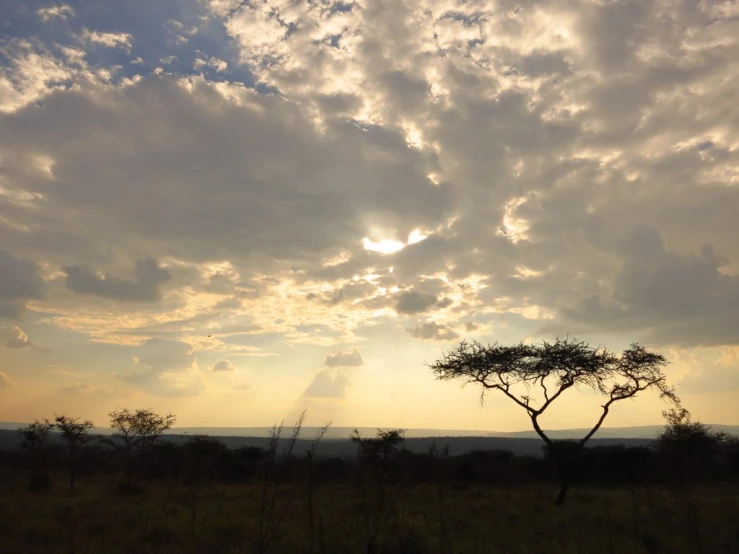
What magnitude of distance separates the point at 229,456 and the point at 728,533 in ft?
175

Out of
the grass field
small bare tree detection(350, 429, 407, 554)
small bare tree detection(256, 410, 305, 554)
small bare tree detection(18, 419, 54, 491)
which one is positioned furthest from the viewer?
small bare tree detection(18, 419, 54, 491)

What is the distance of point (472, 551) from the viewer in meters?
11.3

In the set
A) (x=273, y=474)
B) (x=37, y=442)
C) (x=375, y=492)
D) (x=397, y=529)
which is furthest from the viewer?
(x=37, y=442)

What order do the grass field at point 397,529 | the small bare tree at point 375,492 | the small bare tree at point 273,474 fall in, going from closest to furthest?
1. the small bare tree at point 273,474
2. the small bare tree at point 375,492
3. the grass field at point 397,529

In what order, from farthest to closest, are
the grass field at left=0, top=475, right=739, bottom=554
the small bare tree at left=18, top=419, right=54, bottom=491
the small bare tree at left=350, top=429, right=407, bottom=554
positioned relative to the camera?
the small bare tree at left=18, top=419, right=54, bottom=491, the grass field at left=0, top=475, right=739, bottom=554, the small bare tree at left=350, top=429, right=407, bottom=554

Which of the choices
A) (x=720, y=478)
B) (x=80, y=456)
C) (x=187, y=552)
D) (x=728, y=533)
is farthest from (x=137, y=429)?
(x=720, y=478)

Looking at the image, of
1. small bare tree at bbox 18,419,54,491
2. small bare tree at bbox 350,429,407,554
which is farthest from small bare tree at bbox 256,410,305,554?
small bare tree at bbox 18,419,54,491

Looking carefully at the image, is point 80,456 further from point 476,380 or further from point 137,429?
point 476,380

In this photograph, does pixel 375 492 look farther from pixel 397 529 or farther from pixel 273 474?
pixel 273 474

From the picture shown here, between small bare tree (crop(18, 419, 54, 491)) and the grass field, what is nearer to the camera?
the grass field

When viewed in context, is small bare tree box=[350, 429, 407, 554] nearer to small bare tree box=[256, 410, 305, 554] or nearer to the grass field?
the grass field

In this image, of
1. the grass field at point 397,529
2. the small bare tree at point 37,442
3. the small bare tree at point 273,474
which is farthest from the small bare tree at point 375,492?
the small bare tree at point 37,442

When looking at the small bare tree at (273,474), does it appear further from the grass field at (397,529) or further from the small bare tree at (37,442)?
the small bare tree at (37,442)

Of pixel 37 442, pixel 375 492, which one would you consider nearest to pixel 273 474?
pixel 375 492
